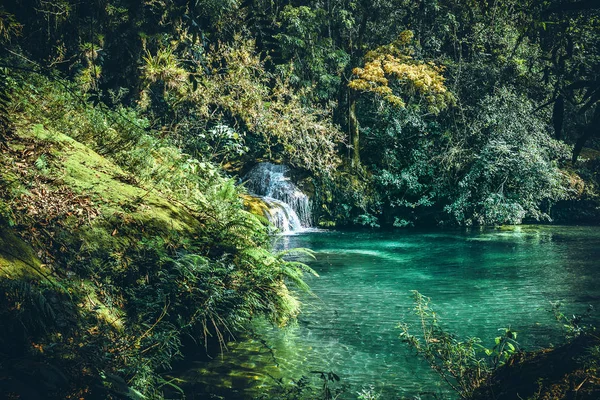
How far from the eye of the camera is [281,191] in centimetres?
2169

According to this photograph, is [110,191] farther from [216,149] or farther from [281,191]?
[281,191]

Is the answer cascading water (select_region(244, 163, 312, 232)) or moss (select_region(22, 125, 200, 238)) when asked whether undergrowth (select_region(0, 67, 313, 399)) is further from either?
cascading water (select_region(244, 163, 312, 232))

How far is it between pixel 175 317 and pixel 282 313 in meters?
1.47

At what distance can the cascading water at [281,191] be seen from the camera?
21281mm

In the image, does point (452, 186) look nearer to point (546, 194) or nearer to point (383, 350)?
point (546, 194)

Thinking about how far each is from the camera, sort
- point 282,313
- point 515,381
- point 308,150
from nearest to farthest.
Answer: point 515,381 < point 282,313 < point 308,150

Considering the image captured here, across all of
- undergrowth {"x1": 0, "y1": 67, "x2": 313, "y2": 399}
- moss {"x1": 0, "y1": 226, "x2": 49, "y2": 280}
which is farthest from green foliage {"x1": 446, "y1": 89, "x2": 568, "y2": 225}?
moss {"x1": 0, "y1": 226, "x2": 49, "y2": 280}

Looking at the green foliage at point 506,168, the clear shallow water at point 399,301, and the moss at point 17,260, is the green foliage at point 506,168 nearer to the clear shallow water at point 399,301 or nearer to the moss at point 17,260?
the clear shallow water at point 399,301

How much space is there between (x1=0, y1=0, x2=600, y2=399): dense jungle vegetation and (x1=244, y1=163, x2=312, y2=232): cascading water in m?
0.70

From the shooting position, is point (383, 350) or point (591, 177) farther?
point (591, 177)

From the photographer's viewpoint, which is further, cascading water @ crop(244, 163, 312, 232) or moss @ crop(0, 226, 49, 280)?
cascading water @ crop(244, 163, 312, 232)

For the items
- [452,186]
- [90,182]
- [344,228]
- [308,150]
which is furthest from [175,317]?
[452,186]

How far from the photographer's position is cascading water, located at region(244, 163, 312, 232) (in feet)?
69.8

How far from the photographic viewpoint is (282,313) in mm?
6059
